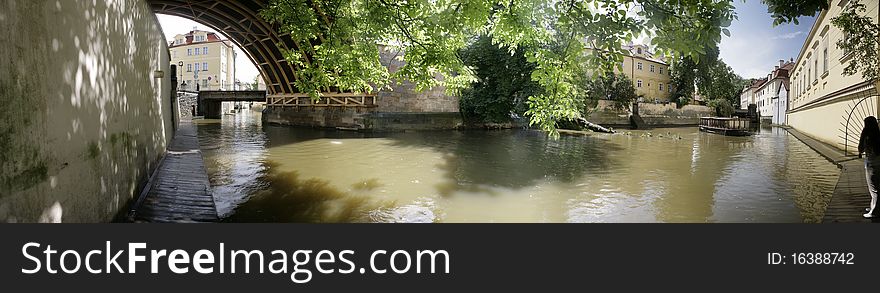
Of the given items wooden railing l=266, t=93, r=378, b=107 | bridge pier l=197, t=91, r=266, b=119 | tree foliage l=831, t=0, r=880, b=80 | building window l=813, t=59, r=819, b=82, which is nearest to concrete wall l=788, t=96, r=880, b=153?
building window l=813, t=59, r=819, b=82

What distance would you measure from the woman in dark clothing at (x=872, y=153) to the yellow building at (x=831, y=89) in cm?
478

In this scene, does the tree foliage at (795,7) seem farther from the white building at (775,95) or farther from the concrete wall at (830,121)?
the white building at (775,95)

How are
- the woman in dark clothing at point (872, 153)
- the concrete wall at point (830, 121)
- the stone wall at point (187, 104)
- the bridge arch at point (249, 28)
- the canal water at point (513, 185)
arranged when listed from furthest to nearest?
the stone wall at point (187, 104)
the bridge arch at point (249, 28)
the concrete wall at point (830, 121)
the canal water at point (513, 185)
the woman in dark clothing at point (872, 153)

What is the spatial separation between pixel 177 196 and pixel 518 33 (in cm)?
571

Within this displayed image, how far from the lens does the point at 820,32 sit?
16.0 m

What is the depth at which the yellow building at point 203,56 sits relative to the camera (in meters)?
61.8

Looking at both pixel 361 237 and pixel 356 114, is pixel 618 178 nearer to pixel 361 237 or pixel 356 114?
pixel 361 237

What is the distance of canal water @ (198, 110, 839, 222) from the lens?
6.59 meters

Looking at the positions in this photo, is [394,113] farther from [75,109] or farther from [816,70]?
[75,109]

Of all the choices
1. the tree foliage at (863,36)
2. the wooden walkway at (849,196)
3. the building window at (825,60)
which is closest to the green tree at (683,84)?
the building window at (825,60)

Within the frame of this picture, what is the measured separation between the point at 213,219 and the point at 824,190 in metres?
9.42

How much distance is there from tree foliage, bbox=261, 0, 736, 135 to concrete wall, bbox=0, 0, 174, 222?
11.2 feet

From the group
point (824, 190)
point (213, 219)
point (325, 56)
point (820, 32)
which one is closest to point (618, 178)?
point (824, 190)

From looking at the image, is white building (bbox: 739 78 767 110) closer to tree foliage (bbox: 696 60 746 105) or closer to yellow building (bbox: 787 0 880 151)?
tree foliage (bbox: 696 60 746 105)
